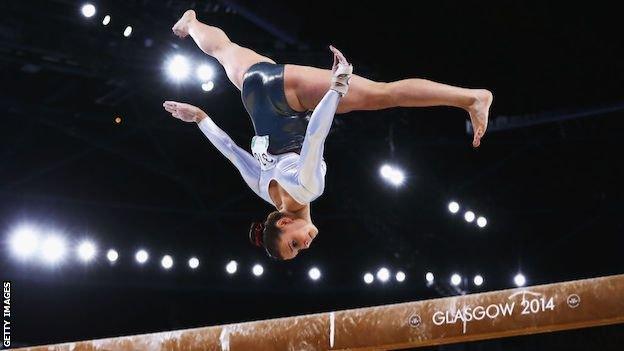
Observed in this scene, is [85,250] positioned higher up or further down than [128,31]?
further down

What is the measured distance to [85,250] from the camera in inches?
475

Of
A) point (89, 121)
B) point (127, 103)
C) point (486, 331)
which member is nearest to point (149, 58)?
point (127, 103)

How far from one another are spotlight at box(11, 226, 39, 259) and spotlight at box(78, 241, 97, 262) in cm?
58

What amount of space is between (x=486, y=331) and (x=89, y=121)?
26.3 feet

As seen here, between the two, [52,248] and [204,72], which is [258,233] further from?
[52,248]

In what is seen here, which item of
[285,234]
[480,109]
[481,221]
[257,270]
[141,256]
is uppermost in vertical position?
[481,221]

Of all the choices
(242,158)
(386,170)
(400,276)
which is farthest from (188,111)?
(400,276)

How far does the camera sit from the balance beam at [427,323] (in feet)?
14.9

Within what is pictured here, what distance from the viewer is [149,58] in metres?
9.66

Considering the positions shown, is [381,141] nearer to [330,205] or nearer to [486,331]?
[330,205]

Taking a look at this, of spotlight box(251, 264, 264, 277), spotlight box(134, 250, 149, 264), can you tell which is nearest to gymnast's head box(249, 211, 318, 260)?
spotlight box(134, 250, 149, 264)

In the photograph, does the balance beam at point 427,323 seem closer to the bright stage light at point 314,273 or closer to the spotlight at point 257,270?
A: the spotlight at point 257,270

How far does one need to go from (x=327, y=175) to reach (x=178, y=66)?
3616 millimetres

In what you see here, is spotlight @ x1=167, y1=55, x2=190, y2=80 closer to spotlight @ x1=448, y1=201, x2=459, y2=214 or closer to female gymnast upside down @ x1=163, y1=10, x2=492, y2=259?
female gymnast upside down @ x1=163, y1=10, x2=492, y2=259
